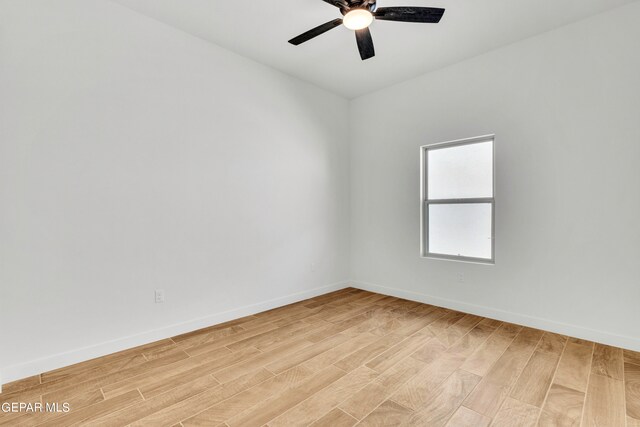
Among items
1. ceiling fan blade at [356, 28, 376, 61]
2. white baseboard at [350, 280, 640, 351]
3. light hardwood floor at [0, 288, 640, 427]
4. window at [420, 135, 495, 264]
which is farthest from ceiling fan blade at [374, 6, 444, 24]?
white baseboard at [350, 280, 640, 351]

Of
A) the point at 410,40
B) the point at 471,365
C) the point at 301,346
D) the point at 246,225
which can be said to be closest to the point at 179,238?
the point at 246,225

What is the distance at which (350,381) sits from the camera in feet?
6.88

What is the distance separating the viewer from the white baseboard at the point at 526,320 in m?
2.60

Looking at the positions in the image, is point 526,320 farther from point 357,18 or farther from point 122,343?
point 122,343

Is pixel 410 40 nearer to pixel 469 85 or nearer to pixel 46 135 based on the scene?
pixel 469 85

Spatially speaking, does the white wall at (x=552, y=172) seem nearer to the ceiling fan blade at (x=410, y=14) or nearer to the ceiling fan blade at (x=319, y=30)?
the ceiling fan blade at (x=410, y=14)

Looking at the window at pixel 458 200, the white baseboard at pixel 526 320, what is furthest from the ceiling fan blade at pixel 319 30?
the white baseboard at pixel 526 320

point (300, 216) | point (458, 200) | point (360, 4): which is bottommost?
point (300, 216)

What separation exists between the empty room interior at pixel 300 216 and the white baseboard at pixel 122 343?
0.02 metres

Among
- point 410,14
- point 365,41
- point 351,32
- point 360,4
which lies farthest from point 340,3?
point 351,32

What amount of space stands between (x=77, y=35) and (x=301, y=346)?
3.07 metres

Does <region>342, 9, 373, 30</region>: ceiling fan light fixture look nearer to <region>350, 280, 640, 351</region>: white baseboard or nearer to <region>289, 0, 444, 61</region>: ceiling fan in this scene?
<region>289, 0, 444, 61</region>: ceiling fan

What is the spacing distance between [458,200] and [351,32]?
2196 mm

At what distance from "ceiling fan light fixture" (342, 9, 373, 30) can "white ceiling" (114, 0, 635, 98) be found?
1.40 ft
